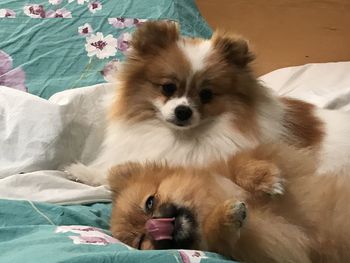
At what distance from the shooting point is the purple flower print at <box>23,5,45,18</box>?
2430mm

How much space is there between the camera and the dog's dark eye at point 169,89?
72.4 inches

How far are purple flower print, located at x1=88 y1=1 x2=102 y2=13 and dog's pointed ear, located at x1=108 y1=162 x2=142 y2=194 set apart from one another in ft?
3.76

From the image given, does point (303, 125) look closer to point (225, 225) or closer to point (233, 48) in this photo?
point (233, 48)

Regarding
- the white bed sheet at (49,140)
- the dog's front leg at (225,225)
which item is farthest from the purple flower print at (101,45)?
the dog's front leg at (225,225)

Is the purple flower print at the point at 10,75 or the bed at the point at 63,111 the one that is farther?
the purple flower print at the point at 10,75

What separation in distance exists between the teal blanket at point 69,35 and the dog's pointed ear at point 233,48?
538 millimetres

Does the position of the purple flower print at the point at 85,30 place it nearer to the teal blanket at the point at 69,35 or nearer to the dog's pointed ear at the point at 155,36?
the teal blanket at the point at 69,35

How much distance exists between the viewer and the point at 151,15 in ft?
8.15

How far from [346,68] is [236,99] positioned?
802 millimetres

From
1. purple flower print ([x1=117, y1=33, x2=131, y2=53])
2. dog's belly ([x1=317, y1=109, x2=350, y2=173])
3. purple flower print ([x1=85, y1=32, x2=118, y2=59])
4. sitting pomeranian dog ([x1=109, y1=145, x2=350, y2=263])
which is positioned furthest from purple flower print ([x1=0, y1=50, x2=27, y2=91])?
dog's belly ([x1=317, y1=109, x2=350, y2=173])

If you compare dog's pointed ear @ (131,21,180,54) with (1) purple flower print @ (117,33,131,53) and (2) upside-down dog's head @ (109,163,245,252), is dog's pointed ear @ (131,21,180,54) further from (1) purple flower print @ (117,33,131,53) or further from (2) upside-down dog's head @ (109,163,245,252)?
(2) upside-down dog's head @ (109,163,245,252)

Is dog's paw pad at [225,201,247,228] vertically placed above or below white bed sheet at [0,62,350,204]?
above

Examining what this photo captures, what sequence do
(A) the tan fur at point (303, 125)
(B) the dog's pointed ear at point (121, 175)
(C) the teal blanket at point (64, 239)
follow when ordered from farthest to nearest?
(A) the tan fur at point (303, 125)
(B) the dog's pointed ear at point (121, 175)
(C) the teal blanket at point (64, 239)

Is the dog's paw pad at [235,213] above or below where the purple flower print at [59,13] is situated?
above
